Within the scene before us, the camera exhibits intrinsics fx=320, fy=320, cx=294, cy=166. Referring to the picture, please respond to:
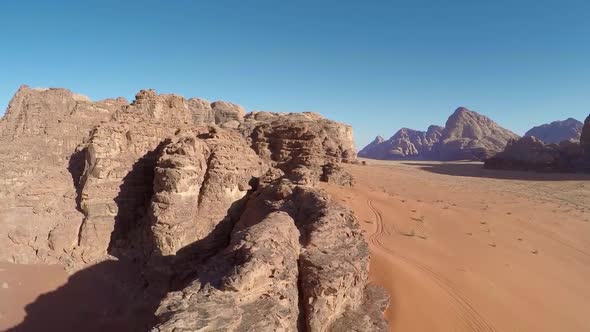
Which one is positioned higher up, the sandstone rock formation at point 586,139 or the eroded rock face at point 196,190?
the sandstone rock formation at point 586,139

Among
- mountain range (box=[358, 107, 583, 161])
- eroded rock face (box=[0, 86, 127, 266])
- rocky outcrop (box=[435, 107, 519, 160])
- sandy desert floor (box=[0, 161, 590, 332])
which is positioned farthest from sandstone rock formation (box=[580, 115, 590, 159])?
eroded rock face (box=[0, 86, 127, 266])

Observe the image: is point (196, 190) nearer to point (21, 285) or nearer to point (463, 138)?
point (21, 285)

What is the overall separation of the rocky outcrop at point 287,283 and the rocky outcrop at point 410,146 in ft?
311

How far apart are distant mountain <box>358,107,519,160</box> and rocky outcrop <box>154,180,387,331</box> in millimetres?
75918

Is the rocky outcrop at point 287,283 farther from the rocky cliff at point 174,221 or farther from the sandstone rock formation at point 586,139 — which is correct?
the sandstone rock formation at point 586,139

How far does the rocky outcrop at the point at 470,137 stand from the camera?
79.2 metres

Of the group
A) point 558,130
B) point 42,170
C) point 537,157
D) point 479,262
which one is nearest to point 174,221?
point 42,170

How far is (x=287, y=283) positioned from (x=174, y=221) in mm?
4034

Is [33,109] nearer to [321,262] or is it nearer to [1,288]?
[1,288]

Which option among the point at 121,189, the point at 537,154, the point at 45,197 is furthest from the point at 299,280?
the point at 537,154

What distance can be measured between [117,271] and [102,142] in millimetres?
3692

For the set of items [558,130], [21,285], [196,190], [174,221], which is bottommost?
[21,285]

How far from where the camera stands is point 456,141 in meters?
88.2

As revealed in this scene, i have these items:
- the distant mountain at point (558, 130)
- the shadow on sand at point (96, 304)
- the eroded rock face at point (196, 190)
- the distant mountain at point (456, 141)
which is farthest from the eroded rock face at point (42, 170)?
the distant mountain at point (558, 130)
